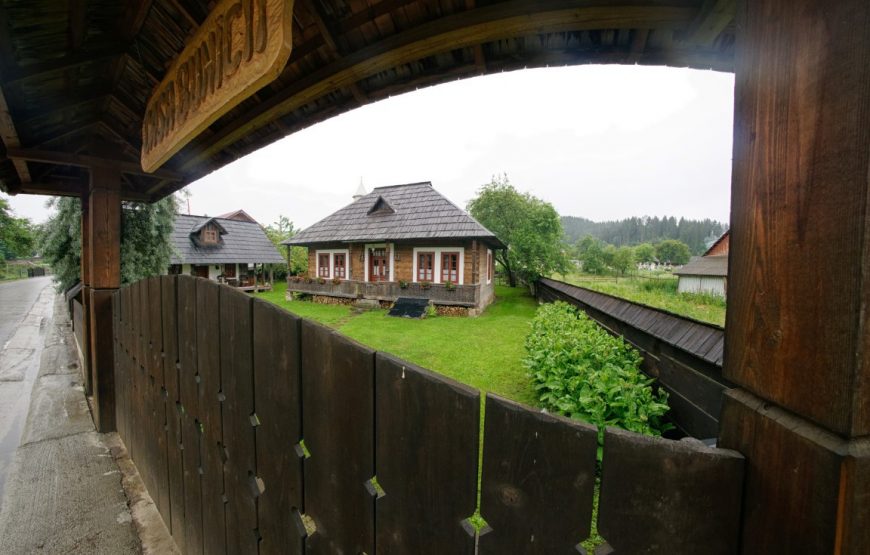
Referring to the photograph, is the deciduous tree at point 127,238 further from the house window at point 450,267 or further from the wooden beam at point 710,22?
the wooden beam at point 710,22

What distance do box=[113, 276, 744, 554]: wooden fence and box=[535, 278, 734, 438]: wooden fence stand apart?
198 cm

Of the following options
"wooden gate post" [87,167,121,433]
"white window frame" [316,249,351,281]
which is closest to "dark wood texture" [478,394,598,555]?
"wooden gate post" [87,167,121,433]

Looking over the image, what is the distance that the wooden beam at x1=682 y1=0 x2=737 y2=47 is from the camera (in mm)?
1080

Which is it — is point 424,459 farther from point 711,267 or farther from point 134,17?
point 711,267

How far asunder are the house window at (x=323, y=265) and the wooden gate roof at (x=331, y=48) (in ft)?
50.6

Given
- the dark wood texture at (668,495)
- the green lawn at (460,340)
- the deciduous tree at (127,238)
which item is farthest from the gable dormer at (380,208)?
the dark wood texture at (668,495)

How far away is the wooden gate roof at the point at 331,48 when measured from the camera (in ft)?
4.33

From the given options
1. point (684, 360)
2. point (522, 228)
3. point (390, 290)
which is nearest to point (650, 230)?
point (522, 228)

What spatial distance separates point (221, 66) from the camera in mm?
1450

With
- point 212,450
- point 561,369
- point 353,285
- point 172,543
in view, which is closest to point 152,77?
point 212,450

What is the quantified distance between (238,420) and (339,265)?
668 inches

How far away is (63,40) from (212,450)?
7.85ft

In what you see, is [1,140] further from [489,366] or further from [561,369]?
[489,366]

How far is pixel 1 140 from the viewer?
9.04ft
